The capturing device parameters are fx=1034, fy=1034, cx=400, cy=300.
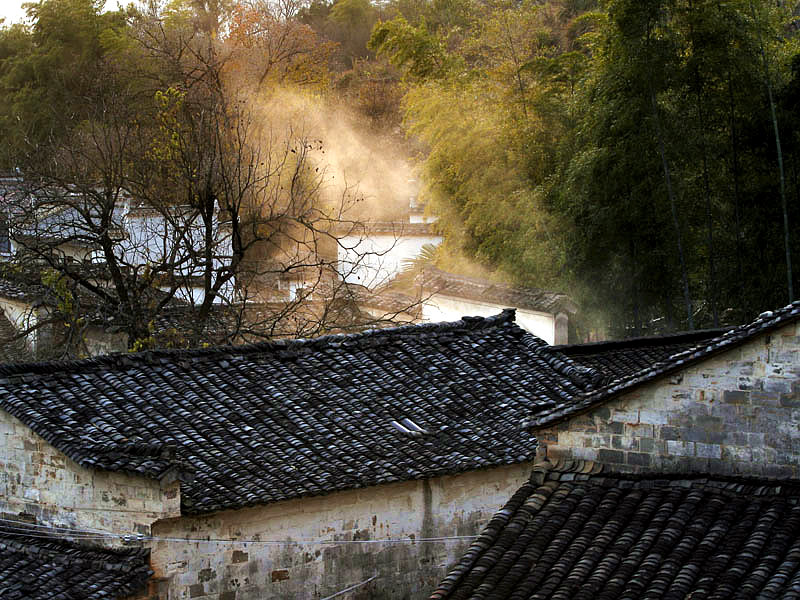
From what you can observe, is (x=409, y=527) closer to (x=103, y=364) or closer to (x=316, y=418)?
(x=316, y=418)

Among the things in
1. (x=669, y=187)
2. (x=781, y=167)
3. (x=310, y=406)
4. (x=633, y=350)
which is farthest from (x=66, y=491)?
(x=781, y=167)

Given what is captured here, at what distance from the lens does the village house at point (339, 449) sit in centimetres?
865

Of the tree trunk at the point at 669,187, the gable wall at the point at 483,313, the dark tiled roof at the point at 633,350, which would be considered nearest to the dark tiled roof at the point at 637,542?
the dark tiled roof at the point at 633,350

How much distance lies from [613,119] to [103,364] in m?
10.2

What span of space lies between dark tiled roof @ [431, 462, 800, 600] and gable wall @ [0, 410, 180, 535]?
329cm

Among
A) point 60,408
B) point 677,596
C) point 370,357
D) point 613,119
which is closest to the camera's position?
point 677,596

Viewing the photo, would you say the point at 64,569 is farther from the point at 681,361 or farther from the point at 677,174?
the point at 677,174

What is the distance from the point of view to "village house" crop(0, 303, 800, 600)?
8.65m

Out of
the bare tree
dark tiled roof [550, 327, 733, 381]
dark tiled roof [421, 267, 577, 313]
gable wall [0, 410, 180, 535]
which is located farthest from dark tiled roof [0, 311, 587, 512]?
dark tiled roof [421, 267, 577, 313]

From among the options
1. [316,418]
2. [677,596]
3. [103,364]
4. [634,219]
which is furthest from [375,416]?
[634,219]

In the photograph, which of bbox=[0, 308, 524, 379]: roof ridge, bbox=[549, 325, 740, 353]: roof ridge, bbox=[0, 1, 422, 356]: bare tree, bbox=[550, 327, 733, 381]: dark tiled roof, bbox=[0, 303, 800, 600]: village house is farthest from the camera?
bbox=[0, 1, 422, 356]: bare tree

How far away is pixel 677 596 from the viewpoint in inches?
281

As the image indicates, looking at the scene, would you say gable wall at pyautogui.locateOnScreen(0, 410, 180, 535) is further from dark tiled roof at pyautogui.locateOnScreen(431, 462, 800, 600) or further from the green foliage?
the green foliage

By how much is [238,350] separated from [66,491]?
298 centimetres
